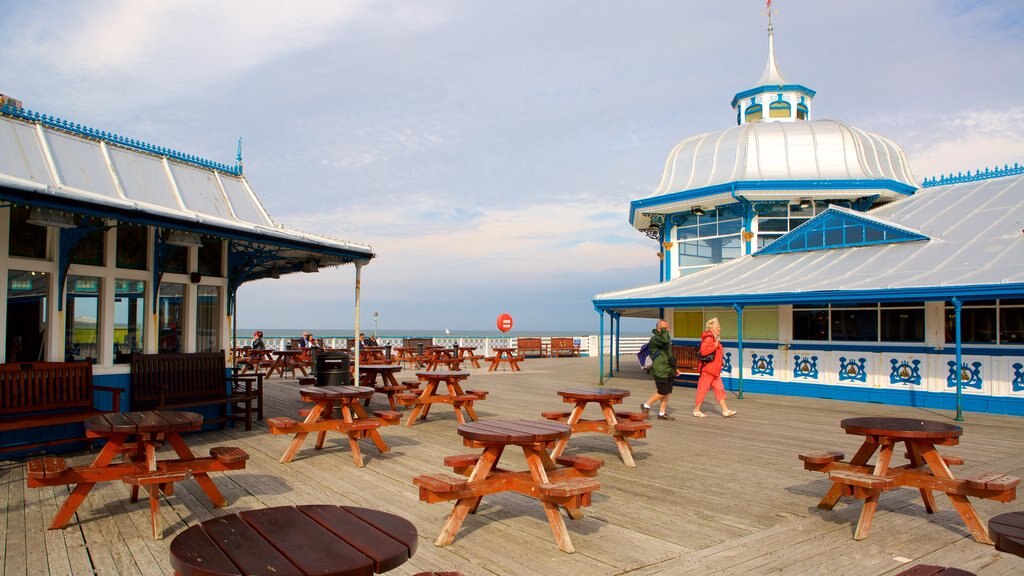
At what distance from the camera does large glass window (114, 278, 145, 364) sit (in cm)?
812

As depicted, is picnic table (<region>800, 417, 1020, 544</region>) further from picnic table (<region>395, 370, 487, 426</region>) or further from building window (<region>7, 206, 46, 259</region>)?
building window (<region>7, 206, 46, 259</region>)

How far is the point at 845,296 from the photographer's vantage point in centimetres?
1178

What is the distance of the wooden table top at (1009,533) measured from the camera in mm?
2679

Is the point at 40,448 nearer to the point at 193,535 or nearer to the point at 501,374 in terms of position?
the point at 193,535

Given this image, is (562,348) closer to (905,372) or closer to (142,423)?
(905,372)

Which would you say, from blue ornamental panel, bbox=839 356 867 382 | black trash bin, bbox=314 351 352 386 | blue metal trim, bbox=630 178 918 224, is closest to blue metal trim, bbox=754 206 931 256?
blue metal trim, bbox=630 178 918 224

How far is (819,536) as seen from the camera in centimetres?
462

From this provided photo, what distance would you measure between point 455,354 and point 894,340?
12.0 meters

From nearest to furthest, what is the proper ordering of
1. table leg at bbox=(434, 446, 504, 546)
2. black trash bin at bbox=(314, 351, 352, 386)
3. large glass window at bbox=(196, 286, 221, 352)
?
table leg at bbox=(434, 446, 504, 546)
large glass window at bbox=(196, 286, 221, 352)
black trash bin at bbox=(314, 351, 352, 386)

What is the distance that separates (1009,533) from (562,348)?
2563 centimetres

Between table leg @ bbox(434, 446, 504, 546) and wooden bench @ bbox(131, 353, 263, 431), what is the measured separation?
4395 mm

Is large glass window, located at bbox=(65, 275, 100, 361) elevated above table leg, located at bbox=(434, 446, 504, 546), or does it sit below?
above

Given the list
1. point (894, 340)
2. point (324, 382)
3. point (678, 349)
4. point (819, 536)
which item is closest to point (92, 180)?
point (324, 382)

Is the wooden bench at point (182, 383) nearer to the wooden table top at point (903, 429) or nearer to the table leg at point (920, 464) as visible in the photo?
the wooden table top at point (903, 429)
